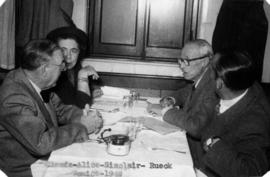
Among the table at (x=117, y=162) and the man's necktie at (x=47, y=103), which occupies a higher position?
the man's necktie at (x=47, y=103)

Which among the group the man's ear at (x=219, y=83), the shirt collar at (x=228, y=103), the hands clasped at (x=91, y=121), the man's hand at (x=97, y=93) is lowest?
the man's hand at (x=97, y=93)

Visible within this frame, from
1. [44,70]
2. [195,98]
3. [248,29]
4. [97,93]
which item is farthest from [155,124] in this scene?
[248,29]

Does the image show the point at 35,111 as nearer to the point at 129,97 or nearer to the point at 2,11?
the point at 129,97

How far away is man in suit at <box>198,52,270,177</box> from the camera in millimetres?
1569

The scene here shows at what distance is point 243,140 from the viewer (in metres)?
1.65

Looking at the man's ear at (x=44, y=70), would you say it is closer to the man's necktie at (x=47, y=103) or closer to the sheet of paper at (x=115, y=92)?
the man's necktie at (x=47, y=103)

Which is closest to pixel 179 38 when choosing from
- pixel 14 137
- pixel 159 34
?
pixel 159 34

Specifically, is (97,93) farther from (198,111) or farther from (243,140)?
(243,140)

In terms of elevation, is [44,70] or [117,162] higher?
[44,70]

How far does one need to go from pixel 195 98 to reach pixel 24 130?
4.51 feet

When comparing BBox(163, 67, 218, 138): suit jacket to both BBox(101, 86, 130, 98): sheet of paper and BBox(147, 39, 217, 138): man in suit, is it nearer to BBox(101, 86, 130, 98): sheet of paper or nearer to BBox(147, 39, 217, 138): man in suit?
BBox(147, 39, 217, 138): man in suit

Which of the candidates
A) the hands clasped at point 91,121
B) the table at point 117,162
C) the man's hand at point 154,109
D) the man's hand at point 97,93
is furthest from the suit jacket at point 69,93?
the table at point 117,162

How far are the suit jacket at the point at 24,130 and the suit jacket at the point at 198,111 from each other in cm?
74

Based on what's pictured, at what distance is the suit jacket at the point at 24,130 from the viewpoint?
1589 mm
